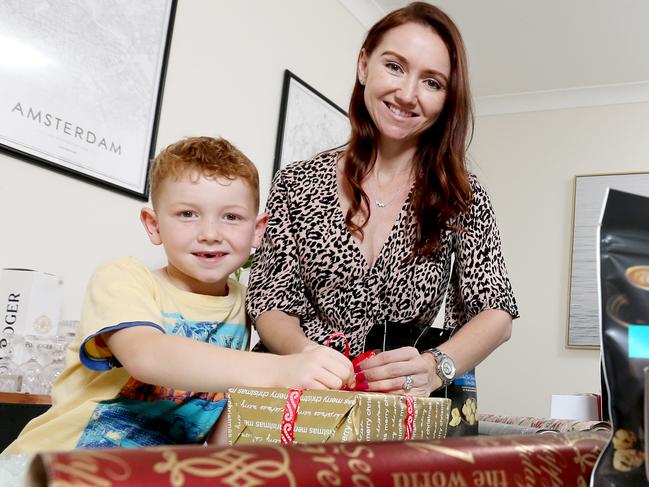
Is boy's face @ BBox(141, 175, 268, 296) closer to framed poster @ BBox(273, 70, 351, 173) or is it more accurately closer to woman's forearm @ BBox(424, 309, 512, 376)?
woman's forearm @ BBox(424, 309, 512, 376)

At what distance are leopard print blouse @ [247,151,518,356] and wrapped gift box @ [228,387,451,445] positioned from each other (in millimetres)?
472

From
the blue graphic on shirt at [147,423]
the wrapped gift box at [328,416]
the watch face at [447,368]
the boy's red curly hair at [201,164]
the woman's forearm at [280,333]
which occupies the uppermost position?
the boy's red curly hair at [201,164]

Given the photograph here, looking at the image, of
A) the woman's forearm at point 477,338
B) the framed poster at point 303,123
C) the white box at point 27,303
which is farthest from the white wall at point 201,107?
the woman's forearm at point 477,338

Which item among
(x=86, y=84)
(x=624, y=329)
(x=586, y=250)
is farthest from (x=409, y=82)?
(x=586, y=250)

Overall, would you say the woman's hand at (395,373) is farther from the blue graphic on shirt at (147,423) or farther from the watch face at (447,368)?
the blue graphic on shirt at (147,423)

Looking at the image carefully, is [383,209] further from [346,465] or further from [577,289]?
[577,289]

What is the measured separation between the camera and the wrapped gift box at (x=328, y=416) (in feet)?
2.06

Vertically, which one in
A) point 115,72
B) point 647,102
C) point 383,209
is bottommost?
point 383,209

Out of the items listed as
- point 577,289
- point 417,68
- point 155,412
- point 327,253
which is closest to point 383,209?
point 327,253

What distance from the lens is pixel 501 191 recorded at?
5.18 m

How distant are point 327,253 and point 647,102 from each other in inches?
169

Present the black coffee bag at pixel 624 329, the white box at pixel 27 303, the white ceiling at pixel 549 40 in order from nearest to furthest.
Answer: the black coffee bag at pixel 624 329
the white box at pixel 27 303
the white ceiling at pixel 549 40

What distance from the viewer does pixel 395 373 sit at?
2.95 feet

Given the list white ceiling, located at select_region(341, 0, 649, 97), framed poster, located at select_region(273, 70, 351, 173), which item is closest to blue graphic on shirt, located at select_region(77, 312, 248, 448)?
framed poster, located at select_region(273, 70, 351, 173)
